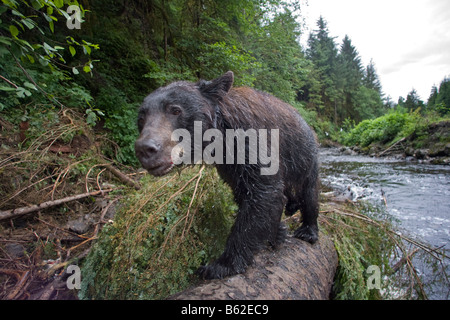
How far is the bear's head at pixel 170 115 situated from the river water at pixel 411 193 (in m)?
3.70

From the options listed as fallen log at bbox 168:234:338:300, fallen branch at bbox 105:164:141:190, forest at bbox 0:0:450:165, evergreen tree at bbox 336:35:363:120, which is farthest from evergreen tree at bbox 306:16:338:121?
fallen log at bbox 168:234:338:300

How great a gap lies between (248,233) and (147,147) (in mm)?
1110

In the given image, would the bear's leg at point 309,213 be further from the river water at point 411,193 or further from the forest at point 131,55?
the forest at point 131,55

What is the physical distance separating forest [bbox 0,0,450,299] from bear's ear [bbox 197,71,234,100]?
1192 mm

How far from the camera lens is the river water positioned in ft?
16.3

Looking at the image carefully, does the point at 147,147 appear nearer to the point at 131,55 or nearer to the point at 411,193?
the point at 131,55

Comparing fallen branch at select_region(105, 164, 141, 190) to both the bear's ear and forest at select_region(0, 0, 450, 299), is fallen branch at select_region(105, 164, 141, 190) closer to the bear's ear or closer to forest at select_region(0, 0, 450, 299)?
forest at select_region(0, 0, 450, 299)

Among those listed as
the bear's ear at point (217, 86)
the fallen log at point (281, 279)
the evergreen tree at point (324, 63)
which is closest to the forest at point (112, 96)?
the fallen log at point (281, 279)

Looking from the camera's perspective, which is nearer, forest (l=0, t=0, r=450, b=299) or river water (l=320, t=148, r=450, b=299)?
forest (l=0, t=0, r=450, b=299)

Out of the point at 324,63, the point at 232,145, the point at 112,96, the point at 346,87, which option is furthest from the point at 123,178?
the point at 346,87

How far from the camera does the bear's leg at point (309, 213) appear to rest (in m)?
2.59

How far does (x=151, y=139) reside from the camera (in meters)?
1.66
